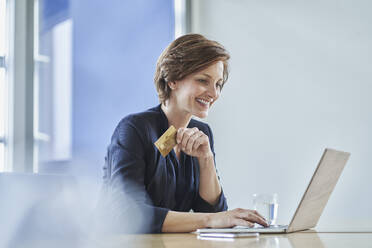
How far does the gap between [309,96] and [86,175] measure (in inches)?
55.7

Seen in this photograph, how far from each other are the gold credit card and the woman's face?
1.07 ft

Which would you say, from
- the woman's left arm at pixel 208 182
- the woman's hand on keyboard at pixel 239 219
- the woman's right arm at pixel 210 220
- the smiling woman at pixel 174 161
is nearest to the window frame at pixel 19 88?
the smiling woman at pixel 174 161

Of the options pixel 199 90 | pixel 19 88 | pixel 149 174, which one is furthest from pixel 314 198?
pixel 19 88

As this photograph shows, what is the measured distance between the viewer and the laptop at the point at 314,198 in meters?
1.11

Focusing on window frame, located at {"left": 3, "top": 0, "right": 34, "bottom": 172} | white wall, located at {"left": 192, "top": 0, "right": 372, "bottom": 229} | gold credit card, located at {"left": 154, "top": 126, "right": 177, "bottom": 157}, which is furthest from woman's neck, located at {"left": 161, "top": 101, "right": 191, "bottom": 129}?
white wall, located at {"left": 192, "top": 0, "right": 372, "bottom": 229}

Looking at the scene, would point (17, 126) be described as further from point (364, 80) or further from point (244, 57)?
point (364, 80)

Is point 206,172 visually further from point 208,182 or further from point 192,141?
point 192,141

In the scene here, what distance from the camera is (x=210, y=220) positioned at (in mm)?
1264

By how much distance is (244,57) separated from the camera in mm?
3152

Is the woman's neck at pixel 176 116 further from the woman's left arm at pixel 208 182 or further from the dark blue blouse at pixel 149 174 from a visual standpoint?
the woman's left arm at pixel 208 182

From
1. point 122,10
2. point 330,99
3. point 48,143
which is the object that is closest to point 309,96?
point 330,99

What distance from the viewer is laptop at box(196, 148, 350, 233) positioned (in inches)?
43.8

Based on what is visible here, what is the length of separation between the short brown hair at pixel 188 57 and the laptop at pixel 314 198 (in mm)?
616

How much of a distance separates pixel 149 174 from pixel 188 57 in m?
0.43
